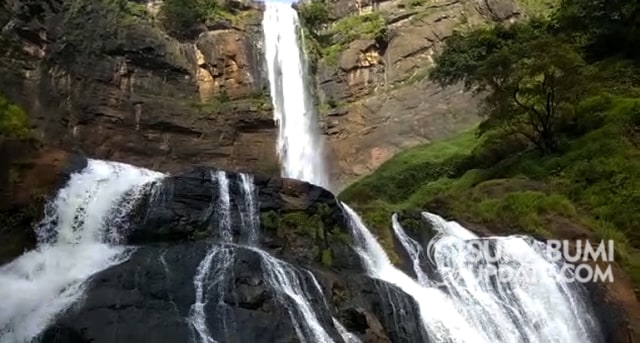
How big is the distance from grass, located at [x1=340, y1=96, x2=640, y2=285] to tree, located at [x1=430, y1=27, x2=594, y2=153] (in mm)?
885

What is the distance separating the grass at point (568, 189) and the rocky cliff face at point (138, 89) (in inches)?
426

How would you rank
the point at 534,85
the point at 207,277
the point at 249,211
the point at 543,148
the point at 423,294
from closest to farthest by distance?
the point at 207,277
the point at 423,294
the point at 249,211
the point at 534,85
the point at 543,148

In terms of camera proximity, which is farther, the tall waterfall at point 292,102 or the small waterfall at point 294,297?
the tall waterfall at point 292,102

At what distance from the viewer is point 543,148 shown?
23.9 metres

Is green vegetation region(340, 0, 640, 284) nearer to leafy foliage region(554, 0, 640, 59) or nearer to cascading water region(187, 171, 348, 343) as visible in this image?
leafy foliage region(554, 0, 640, 59)

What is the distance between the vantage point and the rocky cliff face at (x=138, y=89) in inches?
1211

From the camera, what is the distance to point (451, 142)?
106 ft

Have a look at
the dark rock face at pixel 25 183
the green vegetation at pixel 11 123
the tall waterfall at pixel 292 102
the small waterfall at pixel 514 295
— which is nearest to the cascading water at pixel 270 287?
the small waterfall at pixel 514 295

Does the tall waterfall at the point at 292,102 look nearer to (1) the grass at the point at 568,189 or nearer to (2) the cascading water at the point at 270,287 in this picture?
(1) the grass at the point at 568,189

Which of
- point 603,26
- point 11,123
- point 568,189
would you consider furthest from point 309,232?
point 603,26

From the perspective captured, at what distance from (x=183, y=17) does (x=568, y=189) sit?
2276 centimetres

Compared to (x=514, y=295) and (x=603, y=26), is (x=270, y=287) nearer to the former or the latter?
(x=514, y=295)

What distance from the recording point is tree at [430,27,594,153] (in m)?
22.0

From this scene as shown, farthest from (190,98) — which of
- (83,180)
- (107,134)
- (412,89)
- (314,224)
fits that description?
(314,224)
